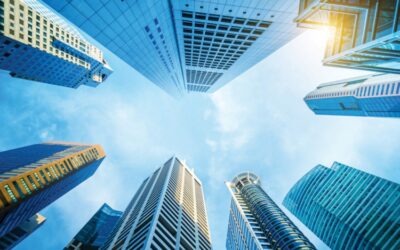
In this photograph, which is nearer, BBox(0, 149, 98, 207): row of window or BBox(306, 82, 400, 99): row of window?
BBox(0, 149, 98, 207): row of window

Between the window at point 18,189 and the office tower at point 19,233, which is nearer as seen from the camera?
the window at point 18,189

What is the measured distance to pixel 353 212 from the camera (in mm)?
91188

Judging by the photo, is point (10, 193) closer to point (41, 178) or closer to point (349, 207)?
point (41, 178)

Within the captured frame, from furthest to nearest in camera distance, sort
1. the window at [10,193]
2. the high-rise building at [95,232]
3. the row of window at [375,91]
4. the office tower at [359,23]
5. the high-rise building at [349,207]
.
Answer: the row of window at [375,91]
the high-rise building at [95,232]
the high-rise building at [349,207]
the window at [10,193]
the office tower at [359,23]

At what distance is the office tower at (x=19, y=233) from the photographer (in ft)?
327

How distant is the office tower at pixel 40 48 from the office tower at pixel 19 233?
74541mm

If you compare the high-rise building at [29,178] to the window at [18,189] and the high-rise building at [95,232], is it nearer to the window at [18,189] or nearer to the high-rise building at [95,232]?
the window at [18,189]

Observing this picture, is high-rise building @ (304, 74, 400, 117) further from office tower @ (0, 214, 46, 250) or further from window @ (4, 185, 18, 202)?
office tower @ (0, 214, 46, 250)

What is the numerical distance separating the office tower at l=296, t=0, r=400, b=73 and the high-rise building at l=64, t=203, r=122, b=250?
331 ft

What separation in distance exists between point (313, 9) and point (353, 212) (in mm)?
100592

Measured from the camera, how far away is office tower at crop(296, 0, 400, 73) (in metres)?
14.6

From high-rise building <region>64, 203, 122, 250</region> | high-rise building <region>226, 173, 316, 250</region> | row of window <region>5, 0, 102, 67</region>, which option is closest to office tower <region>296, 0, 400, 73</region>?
high-rise building <region>226, 173, 316, 250</region>

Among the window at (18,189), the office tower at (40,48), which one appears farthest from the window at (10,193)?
the office tower at (40,48)

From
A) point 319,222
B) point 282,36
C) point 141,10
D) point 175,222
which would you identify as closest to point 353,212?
point 319,222
